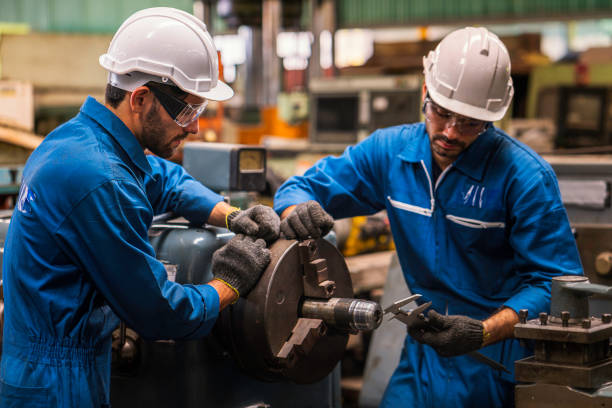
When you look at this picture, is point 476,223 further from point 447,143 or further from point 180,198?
point 180,198

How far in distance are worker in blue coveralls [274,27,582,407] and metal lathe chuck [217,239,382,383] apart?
15cm

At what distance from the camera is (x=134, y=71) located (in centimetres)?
143

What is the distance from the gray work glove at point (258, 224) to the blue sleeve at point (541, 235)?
0.60 meters

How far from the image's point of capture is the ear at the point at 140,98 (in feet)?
4.68

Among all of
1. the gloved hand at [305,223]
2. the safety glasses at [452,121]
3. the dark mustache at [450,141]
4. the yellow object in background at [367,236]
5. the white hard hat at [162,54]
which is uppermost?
the white hard hat at [162,54]

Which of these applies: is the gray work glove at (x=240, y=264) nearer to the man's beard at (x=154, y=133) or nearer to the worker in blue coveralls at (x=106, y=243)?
the worker in blue coveralls at (x=106, y=243)

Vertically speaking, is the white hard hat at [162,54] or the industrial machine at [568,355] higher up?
the white hard hat at [162,54]

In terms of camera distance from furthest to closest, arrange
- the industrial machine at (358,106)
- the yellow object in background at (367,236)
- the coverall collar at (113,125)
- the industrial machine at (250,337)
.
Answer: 1. the industrial machine at (358,106)
2. the yellow object in background at (367,236)
3. the industrial machine at (250,337)
4. the coverall collar at (113,125)

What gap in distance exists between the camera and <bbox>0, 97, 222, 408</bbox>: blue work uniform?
4.23ft

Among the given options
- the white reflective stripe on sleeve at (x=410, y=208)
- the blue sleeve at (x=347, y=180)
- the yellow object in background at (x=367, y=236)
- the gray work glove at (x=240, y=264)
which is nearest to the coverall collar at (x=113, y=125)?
the gray work glove at (x=240, y=264)

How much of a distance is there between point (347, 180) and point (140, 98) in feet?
2.57

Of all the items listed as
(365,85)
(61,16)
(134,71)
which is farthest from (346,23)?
(134,71)

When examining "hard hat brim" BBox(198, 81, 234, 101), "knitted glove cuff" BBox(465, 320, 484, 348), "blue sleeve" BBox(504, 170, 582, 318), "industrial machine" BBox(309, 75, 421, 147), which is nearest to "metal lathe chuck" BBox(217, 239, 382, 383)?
"knitted glove cuff" BBox(465, 320, 484, 348)

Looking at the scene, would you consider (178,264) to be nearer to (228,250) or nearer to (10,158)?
(228,250)
